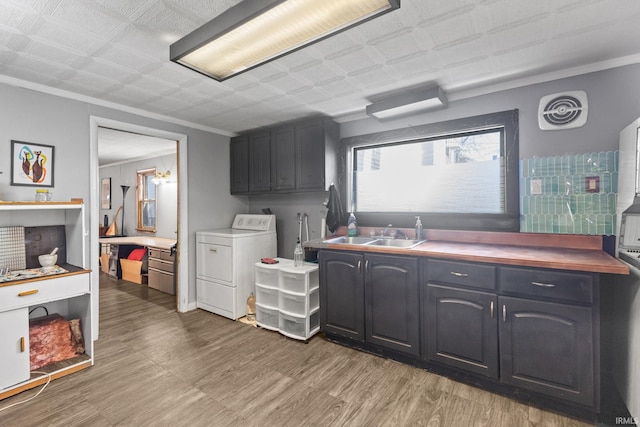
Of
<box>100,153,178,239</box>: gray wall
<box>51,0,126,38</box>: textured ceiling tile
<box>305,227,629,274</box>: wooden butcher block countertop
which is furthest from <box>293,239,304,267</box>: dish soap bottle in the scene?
<box>100,153,178,239</box>: gray wall

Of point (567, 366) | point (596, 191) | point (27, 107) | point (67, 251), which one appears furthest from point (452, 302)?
point (27, 107)

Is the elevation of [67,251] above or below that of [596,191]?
below

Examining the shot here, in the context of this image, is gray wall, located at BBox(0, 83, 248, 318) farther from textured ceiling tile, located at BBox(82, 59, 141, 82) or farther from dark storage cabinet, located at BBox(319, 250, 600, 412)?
dark storage cabinet, located at BBox(319, 250, 600, 412)

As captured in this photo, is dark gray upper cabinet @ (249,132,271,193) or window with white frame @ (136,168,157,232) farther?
window with white frame @ (136,168,157,232)

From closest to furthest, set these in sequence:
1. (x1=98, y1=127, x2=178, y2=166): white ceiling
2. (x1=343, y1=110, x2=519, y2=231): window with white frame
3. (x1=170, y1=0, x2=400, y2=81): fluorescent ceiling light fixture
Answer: (x1=170, y1=0, x2=400, y2=81): fluorescent ceiling light fixture < (x1=343, y1=110, x2=519, y2=231): window with white frame < (x1=98, y1=127, x2=178, y2=166): white ceiling

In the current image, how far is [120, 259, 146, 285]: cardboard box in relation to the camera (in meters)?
5.05

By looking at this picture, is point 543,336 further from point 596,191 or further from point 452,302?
point 596,191

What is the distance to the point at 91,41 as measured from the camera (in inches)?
73.0

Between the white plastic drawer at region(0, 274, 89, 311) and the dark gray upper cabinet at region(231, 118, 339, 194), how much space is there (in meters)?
2.05

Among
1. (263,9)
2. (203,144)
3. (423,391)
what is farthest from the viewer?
(203,144)

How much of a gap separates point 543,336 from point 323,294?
1668 millimetres

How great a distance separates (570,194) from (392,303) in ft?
5.20

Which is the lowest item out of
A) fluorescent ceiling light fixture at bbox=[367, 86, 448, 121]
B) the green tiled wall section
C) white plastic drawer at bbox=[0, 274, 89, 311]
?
white plastic drawer at bbox=[0, 274, 89, 311]

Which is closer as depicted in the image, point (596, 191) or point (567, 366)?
point (567, 366)
